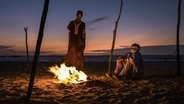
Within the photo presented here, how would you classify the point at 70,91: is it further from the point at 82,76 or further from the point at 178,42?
the point at 178,42

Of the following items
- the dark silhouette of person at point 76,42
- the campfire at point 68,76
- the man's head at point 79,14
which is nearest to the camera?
the campfire at point 68,76

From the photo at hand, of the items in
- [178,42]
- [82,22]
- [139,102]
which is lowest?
[139,102]

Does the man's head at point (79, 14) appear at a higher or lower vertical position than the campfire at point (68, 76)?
higher

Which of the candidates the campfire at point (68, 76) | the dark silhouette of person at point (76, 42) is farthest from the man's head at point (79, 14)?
the campfire at point (68, 76)

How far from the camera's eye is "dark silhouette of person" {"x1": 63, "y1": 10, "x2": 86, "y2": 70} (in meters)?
11.1

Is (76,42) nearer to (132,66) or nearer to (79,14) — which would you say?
(79,14)

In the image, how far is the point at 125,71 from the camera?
35.9ft

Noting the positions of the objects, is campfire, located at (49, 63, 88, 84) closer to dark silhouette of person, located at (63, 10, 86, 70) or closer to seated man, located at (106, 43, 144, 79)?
dark silhouette of person, located at (63, 10, 86, 70)

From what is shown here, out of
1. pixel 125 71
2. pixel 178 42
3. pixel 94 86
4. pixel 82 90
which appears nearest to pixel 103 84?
pixel 94 86

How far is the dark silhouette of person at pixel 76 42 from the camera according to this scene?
1115 cm

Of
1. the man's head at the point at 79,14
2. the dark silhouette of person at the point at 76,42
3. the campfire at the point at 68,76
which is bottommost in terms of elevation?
the campfire at the point at 68,76

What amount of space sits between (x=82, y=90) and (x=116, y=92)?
114 cm

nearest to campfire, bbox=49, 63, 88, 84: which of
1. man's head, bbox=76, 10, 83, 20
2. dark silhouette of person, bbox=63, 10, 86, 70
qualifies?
dark silhouette of person, bbox=63, 10, 86, 70

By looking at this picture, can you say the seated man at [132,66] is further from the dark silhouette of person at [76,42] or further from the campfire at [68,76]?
the dark silhouette of person at [76,42]
